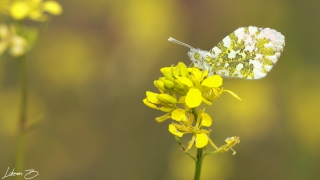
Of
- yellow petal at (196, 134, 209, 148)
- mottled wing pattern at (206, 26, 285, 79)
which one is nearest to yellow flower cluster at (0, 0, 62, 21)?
mottled wing pattern at (206, 26, 285, 79)

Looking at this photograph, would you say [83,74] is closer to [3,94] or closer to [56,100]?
[56,100]

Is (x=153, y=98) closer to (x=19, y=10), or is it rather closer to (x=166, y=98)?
(x=166, y=98)

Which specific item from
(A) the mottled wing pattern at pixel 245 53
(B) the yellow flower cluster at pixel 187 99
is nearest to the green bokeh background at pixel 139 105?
(A) the mottled wing pattern at pixel 245 53

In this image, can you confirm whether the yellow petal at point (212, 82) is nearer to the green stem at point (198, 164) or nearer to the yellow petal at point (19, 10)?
the green stem at point (198, 164)

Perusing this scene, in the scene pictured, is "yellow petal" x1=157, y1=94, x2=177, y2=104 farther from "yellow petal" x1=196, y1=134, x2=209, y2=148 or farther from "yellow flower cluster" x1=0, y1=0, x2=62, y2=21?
"yellow flower cluster" x1=0, y1=0, x2=62, y2=21

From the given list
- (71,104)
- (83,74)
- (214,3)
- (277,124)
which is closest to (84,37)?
(83,74)

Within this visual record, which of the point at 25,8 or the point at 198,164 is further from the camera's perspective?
the point at 25,8

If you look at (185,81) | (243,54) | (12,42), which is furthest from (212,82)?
(12,42)
